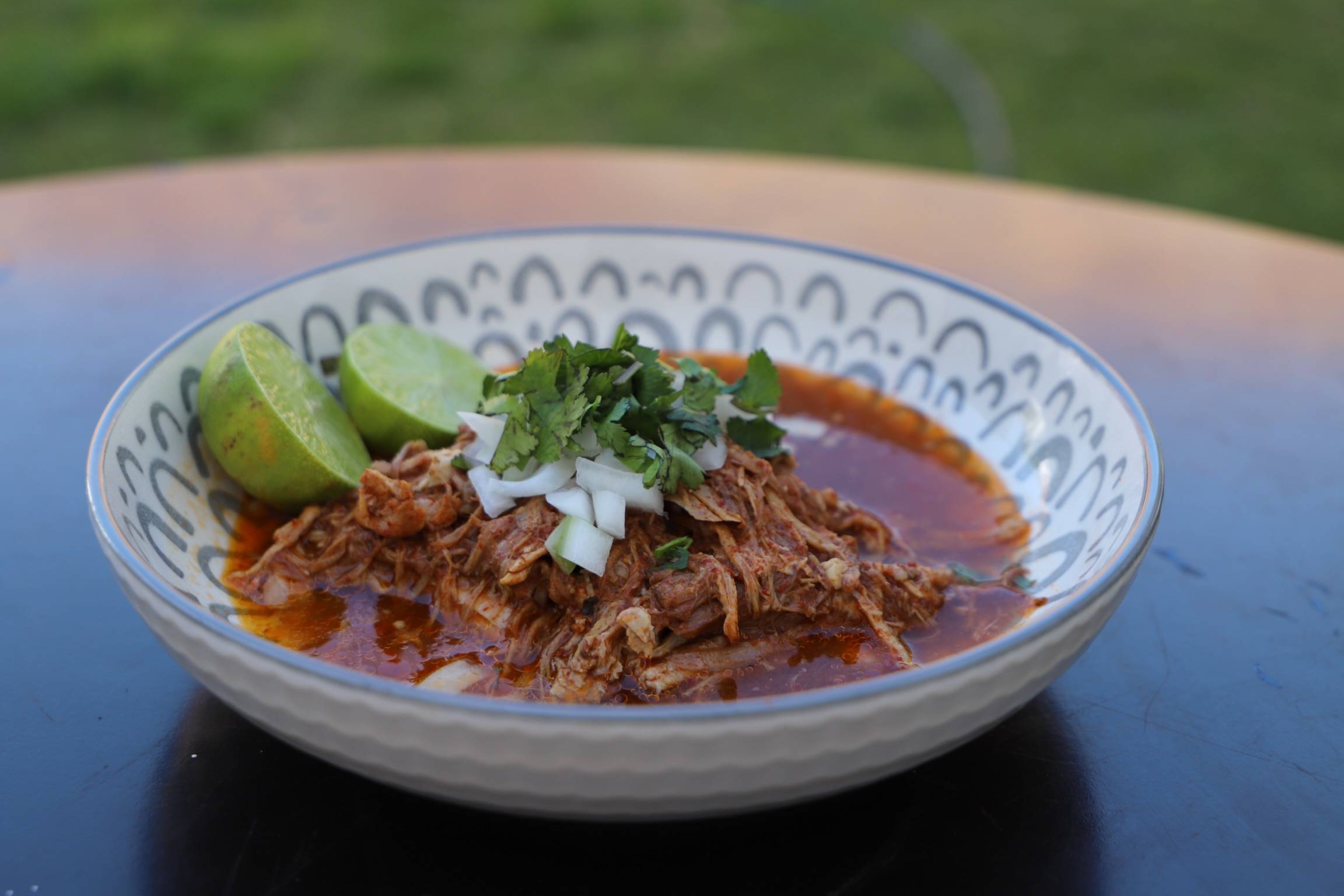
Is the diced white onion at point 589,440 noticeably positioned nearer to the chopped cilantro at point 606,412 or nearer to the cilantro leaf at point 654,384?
the chopped cilantro at point 606,412

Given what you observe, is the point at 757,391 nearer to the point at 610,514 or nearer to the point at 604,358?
the point at 604,358

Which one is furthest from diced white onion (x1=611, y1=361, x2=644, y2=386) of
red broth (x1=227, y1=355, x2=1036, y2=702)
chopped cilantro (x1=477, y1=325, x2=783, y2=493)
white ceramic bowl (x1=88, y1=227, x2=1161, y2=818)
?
white ceramic bowl (x1=88, y1=227, x2=1161, y2=818)

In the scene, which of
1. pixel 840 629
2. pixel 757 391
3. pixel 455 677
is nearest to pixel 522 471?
pixel 455 677

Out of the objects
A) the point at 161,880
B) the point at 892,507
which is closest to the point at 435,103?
the point at 892,507

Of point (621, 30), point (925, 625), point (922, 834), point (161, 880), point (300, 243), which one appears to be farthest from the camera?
point (621, 30)

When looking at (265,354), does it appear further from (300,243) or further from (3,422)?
(300,243)
